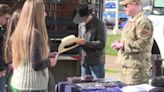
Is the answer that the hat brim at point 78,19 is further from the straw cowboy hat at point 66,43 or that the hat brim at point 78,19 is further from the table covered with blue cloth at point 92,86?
the table covered with blue cloth at point 92,86

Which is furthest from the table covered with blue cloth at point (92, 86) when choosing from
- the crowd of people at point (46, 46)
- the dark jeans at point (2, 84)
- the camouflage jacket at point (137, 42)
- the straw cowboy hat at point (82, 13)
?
the straw cowboy hat at point (82, 13)

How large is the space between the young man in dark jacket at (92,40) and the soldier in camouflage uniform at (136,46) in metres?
1.09

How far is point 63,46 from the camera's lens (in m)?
5.68

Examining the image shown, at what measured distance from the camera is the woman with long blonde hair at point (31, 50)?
14.9 ft

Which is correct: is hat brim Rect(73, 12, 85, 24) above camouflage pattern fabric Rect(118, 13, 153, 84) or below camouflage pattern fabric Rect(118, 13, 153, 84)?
above

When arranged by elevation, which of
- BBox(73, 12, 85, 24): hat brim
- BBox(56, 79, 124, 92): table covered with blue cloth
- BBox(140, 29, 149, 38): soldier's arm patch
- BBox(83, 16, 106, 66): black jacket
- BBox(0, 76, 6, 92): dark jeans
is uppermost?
BBox(73, 12, 85, 24): hat brim

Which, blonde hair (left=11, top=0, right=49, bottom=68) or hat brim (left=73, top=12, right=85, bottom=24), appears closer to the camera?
blonde hair (left=11, top=0, right=49, bottom=68)

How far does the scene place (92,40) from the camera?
6.81 metres

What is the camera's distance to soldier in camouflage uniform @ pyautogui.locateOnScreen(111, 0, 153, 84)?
215 inches

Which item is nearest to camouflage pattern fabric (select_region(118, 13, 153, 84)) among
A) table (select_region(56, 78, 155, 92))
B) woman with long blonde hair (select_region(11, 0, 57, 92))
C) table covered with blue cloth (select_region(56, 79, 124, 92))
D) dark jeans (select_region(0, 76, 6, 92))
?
table covered with blue cloth (select_region(56, 79, 124, 92))

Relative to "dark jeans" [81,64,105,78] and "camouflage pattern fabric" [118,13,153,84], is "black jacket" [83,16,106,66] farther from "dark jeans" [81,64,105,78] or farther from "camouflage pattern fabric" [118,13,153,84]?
"camouflage pattern fabric" [118,13,153,84]

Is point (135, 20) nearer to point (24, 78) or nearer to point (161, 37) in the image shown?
point (24, 78)

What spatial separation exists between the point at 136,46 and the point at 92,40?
1425mm

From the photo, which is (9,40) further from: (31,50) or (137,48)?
(137,48)
